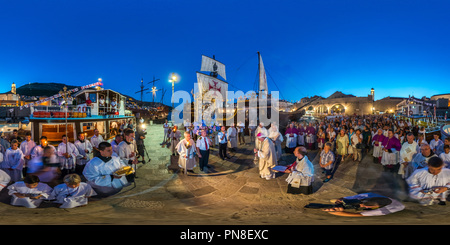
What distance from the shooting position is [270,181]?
6.74m

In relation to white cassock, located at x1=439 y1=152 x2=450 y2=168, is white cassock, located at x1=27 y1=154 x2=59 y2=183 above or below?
below

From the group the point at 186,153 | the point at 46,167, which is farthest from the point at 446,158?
the point at 46,167

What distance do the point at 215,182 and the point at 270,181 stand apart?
1896 mm

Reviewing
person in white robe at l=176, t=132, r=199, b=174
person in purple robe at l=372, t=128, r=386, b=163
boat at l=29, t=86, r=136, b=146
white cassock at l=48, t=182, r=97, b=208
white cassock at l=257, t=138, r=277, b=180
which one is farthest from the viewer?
boat at l=29, t=86, r=136, b=146

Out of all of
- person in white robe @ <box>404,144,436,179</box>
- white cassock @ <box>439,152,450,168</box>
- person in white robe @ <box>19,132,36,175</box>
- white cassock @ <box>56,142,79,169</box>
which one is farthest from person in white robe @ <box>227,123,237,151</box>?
person in white robe @ <box>19,132,36,175</box>

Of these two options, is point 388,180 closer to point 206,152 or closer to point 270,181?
point 270,181

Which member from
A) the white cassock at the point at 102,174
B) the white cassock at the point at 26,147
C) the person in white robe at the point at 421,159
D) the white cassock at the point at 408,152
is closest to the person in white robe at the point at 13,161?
the white cassock at the point at 26,147

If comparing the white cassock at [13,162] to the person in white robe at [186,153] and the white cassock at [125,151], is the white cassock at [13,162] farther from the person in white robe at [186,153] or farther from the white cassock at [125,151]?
the person in white robe at [186,153]

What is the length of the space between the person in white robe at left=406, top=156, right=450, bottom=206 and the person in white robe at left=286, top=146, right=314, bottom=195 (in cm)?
221

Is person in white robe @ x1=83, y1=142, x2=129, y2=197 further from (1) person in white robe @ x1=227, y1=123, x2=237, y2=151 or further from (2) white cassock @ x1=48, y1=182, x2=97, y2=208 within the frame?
(1) person in white robe @ x1=227, y1=123, x2=237, y2=151

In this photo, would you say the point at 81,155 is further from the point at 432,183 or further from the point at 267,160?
the point at 432,183

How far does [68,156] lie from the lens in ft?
22.7

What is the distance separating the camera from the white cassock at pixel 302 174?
523cm

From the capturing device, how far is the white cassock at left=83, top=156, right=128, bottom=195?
16.0 feet
